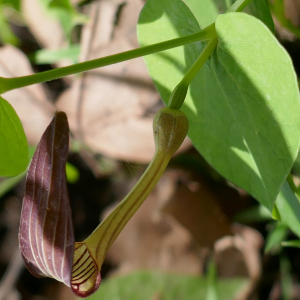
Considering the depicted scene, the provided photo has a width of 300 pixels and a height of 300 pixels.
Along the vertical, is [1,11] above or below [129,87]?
above

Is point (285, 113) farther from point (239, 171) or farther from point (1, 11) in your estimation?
point (1, 11)

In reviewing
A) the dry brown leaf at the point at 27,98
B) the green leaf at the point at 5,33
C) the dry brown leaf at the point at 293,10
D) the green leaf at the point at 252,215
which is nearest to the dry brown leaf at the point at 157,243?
the green leaf at the point at 252,215

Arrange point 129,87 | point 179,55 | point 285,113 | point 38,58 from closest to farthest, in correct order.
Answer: point 285,113, point 179,55, point 129,87, point 38,58

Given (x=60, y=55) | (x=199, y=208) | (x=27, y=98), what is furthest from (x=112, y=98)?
(x=199, y=208)

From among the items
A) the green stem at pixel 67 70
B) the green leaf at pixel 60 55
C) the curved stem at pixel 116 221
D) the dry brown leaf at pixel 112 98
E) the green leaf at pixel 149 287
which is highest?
the green stem at pixel 67 70

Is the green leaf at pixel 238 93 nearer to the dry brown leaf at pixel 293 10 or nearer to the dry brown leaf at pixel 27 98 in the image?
the dry brown leaf at pixel 293 10

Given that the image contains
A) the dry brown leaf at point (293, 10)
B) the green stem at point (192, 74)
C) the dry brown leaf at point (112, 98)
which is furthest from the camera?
the dry brown leaf at point (112, 98)

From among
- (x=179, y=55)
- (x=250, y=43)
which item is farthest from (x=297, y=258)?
(x=250, y=43)
